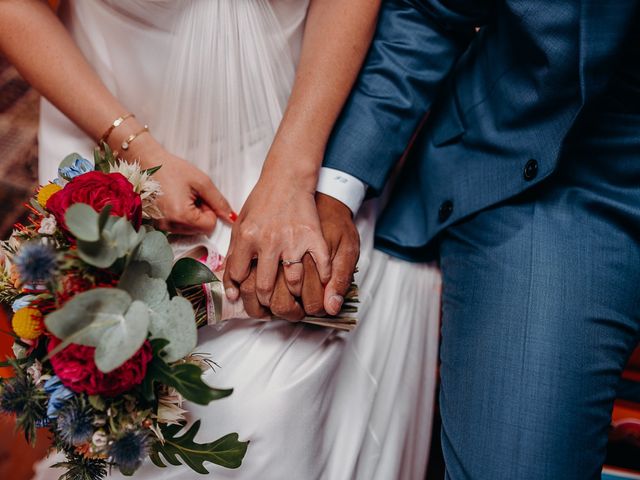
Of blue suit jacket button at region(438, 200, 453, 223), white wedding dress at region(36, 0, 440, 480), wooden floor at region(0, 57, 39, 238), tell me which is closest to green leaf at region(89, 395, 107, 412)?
white wedding dress at region(36, 0, 440, 480)

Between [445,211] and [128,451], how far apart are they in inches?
27.6

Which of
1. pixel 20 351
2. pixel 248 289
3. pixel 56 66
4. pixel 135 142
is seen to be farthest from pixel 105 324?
pixel 56 66

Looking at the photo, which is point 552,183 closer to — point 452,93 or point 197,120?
point 452,93

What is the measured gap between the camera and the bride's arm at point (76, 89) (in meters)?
0.97

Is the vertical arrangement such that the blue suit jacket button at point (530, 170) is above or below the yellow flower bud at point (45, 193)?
above

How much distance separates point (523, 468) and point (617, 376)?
0.23m

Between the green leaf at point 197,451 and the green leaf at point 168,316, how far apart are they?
0.15 meters

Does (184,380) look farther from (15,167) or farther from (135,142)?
(15,167)

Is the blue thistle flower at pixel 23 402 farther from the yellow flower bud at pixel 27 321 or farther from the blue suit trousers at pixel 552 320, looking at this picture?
the blue suit trousers at pixel 552 320

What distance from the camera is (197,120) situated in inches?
42.0

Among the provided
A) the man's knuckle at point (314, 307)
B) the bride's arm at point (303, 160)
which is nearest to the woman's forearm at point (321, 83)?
the bride's arm at point (303, 160)

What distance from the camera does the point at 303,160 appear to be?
0.94 m

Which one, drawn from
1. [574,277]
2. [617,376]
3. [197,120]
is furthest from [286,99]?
[617,376]

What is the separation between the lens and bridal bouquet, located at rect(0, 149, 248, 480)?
0.55 meters
